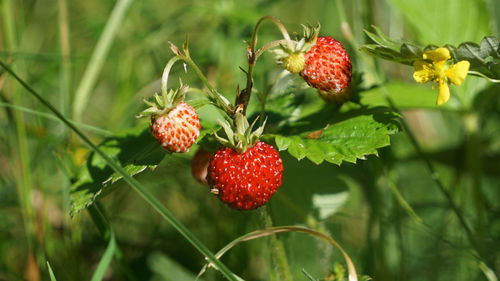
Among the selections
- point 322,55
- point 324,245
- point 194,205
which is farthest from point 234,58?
point 322,55

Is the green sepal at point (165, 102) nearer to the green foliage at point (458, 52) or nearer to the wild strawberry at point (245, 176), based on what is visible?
the wild strawberry at point (245, 176)

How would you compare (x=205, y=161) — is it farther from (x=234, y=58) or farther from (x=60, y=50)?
(x=234, y=58)

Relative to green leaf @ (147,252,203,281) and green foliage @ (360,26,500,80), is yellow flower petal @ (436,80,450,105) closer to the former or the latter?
green foliage @ (360,26,500,80)

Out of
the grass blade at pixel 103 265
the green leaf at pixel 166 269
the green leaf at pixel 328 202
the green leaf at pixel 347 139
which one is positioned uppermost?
the green leaf at pixel 347 139

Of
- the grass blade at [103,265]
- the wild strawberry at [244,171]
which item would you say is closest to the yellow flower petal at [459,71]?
the wild strawberry at [244,171]

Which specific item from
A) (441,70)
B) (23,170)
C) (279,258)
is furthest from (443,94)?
(23,170)

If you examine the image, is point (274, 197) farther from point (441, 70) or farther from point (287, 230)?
point (441, 70)
